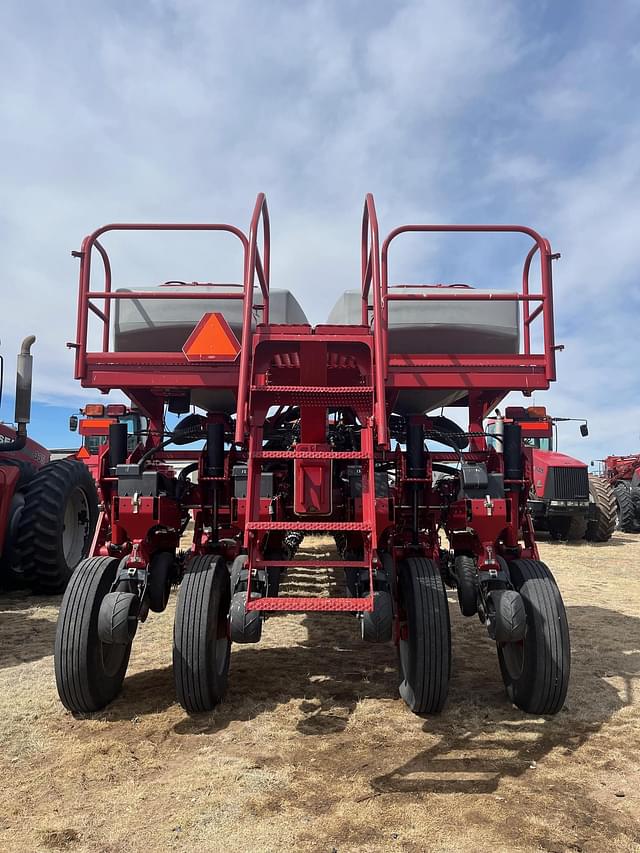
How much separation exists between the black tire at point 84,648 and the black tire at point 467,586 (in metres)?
2.12

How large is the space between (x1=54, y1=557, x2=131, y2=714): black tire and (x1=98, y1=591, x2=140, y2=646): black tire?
16 centimetres

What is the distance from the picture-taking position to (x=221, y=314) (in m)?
4.07

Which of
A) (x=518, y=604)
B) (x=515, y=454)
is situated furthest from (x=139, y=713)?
(x=515, y=454)

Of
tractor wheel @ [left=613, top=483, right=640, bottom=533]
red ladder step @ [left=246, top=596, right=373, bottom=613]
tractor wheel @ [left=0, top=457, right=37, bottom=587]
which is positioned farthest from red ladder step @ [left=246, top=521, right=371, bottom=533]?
tractor wheel @ [left=613, top=483, right=640, bottom=533]

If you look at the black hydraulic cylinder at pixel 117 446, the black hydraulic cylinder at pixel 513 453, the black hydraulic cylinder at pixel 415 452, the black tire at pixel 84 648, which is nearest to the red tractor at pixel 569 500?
the black hydraulic cylinder at pixel 513 453

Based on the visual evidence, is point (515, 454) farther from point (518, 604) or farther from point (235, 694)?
point (235, 694)

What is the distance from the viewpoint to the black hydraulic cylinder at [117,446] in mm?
4305

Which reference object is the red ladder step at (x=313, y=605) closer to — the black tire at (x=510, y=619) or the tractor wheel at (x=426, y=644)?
the tractor wheel at (x=426, y=644)

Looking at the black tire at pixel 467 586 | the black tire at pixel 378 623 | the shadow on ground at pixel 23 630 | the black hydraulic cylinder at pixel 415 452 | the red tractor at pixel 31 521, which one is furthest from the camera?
the red tractor at pixel 31 521

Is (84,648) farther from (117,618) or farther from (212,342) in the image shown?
(212,342)

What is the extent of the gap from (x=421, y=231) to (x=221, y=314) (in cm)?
143

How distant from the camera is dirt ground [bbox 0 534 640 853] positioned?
2.47 meters

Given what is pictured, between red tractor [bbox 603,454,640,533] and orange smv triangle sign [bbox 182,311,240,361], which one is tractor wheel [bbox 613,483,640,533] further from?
orange smv triangle sign [bbox 182,311,240,361]

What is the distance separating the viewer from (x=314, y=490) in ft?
12.2
